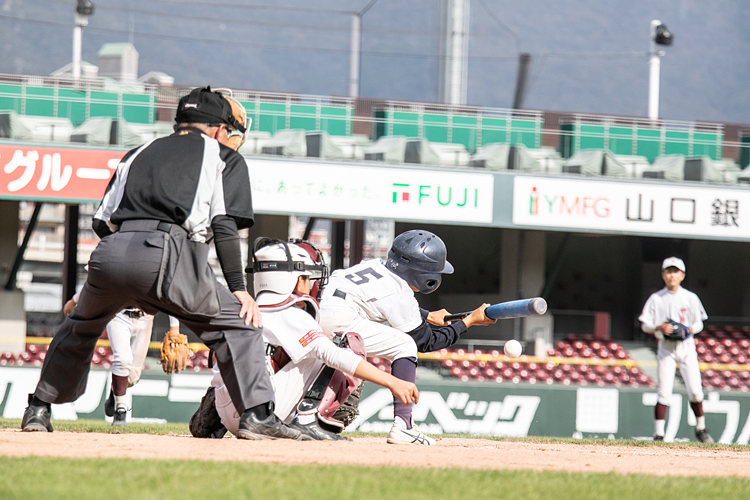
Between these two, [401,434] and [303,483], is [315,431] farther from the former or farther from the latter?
[303,483]

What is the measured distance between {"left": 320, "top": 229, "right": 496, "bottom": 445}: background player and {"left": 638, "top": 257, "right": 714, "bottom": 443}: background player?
16.9 feet

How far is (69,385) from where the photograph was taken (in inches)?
178

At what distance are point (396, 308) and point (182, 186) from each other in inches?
63.9

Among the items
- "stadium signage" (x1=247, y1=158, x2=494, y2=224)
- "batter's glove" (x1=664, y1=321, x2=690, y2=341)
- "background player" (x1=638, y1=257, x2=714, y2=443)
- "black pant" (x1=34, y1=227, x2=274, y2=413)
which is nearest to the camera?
"black pant" (x1=34, y1=227, x2=274, y2=413)

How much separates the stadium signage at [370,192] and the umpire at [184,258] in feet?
34.6

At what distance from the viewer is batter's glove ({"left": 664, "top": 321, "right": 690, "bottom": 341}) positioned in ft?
32.7

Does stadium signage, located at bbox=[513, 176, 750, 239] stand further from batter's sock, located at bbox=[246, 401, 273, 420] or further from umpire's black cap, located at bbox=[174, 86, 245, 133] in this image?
batter's sock, located at bbox=[246, 401, 273, 420]

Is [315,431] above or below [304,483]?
below

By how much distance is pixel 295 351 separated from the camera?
4.50 meters

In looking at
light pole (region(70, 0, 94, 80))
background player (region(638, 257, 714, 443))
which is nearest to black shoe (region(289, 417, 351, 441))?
background player (region(638, 257, 714, 443))

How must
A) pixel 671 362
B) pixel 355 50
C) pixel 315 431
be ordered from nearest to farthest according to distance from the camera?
pixel 315 431 → pixel 671 362 → pixel 355 50

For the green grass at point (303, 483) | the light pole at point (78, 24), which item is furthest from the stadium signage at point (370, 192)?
the green grass at point (303, 483)

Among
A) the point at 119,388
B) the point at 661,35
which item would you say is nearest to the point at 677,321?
the point at 119,388

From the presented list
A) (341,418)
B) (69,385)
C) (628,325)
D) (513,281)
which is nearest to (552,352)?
(513,281)
